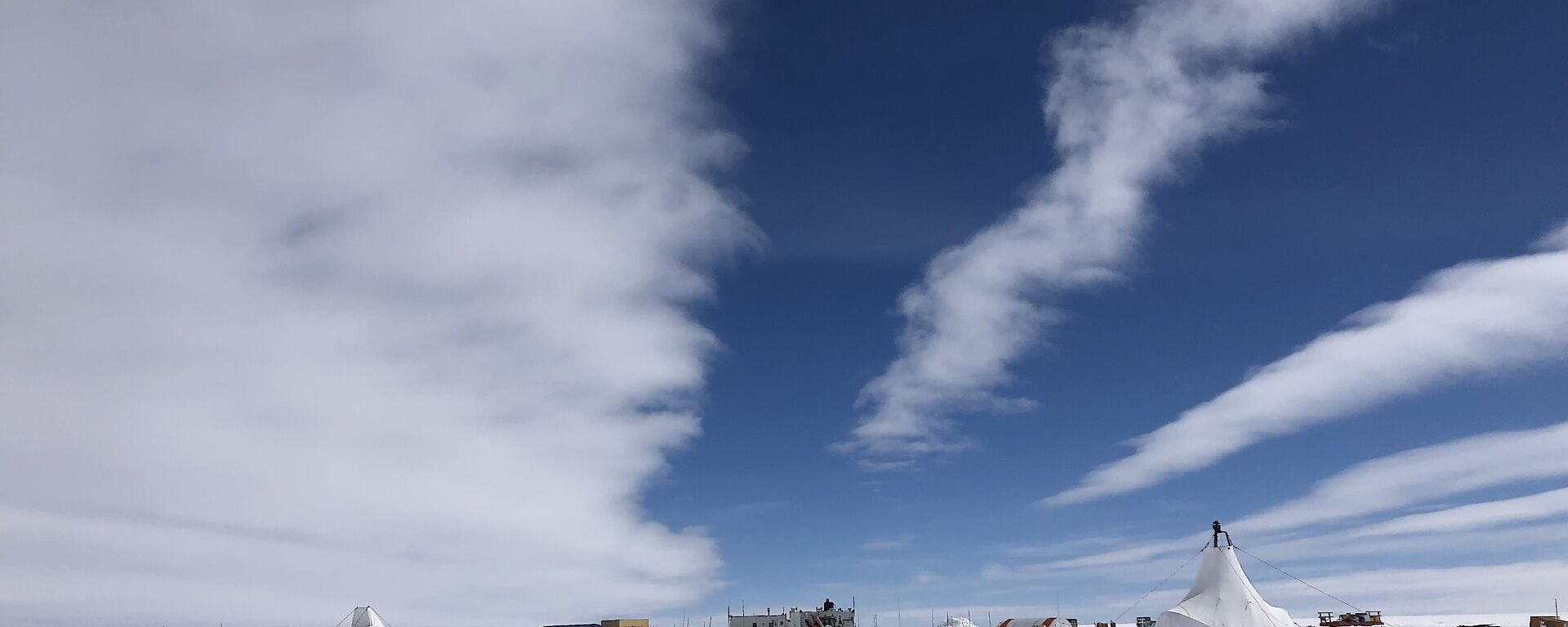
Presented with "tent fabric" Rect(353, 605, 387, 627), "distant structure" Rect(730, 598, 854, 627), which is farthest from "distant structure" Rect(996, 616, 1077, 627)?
"tent fabric" Rect(353, 605, 387, 627)

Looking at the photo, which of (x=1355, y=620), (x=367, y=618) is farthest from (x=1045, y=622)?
(x=367, y=618)

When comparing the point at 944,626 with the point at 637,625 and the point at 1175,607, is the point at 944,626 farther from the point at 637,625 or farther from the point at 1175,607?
the point at 1175,607

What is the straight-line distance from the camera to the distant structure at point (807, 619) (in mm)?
125062

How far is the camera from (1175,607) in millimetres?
79812

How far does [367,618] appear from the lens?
11412 centimetres

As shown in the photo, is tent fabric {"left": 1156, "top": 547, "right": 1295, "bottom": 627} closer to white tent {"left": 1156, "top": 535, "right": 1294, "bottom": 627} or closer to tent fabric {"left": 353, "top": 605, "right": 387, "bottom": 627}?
white tent {"left": 1156, "top": 535, "right": 1294, "bottom": 627}

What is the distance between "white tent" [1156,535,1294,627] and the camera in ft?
252

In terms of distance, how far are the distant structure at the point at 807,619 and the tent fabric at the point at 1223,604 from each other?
53.9 m

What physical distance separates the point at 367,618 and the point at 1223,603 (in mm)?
99795

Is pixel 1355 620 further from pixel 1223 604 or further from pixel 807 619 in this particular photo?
pixel 807 619

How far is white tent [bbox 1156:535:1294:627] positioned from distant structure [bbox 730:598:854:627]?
53.9 meters

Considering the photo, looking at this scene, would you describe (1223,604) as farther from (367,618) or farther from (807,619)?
(367,618)

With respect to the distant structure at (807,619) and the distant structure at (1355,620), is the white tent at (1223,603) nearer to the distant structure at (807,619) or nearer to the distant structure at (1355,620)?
the distant structure at (1355,620)

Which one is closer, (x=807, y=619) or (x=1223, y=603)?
(x=1223, y=603)
